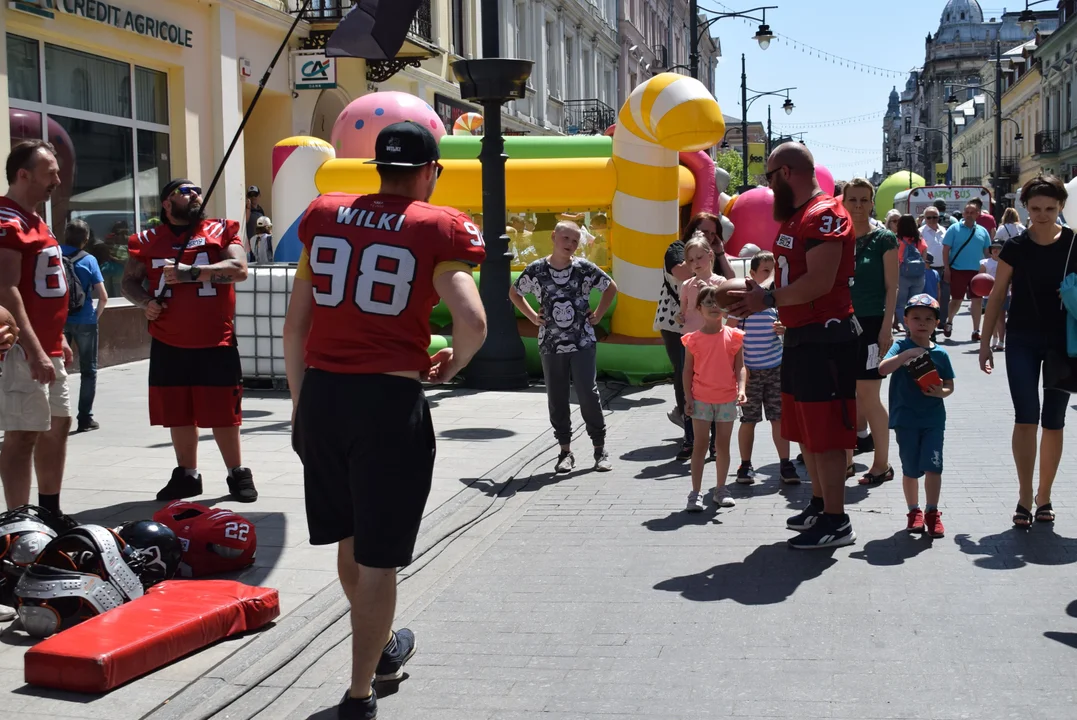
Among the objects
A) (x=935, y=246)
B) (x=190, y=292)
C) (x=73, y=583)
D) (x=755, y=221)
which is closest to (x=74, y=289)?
(x=190, y=292)

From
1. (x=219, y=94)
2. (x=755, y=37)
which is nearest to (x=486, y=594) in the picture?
(x=219, y=94)

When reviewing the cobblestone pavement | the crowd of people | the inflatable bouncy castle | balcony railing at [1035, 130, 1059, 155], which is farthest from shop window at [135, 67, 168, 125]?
balcony railing at [1035, 130, 1059, 155]

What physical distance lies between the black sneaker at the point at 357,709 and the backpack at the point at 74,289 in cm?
660

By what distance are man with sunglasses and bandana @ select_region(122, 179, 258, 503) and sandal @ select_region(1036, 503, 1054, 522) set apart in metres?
4.41

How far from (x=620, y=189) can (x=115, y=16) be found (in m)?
6.61

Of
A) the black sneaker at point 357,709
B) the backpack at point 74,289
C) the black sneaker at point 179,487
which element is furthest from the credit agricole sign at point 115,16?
the black sneaker at point 357,709

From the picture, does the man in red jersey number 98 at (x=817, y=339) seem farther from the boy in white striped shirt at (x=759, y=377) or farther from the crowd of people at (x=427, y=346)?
the boy in white striped shirt at (x=759, y=377)

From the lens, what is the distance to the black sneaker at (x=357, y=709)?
3846mm

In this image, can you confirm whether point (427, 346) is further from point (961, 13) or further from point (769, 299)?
point (961, 13)

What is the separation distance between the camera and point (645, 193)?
12.4 m

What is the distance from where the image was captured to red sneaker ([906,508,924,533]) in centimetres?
622

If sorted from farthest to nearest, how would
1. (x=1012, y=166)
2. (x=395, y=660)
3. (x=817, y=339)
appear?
(x=1012, y=166), (x=817, y=339), (x=395, y=660)

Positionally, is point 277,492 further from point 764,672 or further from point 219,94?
point 219,94

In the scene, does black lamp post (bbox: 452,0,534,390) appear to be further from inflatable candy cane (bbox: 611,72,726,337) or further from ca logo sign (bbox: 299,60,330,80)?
ca logo sign (bbox: 299,60,330,80)
